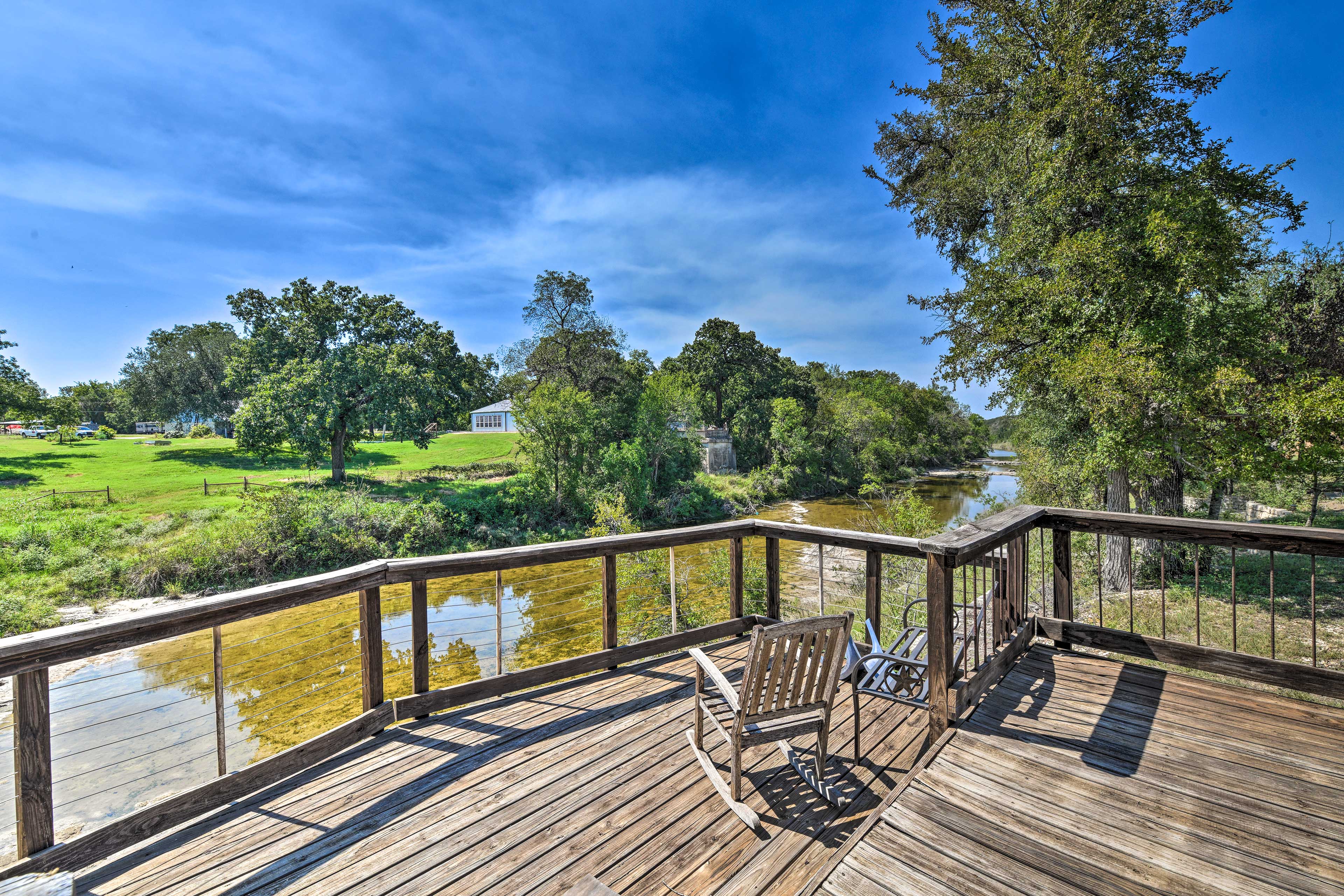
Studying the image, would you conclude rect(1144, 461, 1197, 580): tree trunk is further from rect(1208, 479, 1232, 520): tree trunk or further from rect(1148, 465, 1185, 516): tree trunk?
rect(1208, 479, 1232, 520): tree trunk

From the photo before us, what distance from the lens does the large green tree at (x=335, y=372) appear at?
22.2 m

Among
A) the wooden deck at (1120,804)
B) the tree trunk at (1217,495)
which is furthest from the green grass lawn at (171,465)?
the wooden deck at (1120,804)

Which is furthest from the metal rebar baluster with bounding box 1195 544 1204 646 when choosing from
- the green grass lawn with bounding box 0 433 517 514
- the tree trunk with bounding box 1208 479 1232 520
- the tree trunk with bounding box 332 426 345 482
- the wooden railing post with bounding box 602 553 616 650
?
the tree trunk with bounding box 332 426 345 482

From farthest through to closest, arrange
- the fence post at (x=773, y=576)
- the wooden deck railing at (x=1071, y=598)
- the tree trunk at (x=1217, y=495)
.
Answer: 1. the tree trunk at (x=1217, y=495)
2. the fence post at (x=773, y=576)
3. the wooden deck railing at (x=1071, y=598)

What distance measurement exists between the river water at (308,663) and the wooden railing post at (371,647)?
62.2 inches

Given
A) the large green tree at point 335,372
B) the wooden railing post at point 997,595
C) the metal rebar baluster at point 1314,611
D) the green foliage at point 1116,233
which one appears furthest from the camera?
the large green tree at point 335,372

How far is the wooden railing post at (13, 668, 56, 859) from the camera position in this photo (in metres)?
1.79

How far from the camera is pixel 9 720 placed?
9.24 meters

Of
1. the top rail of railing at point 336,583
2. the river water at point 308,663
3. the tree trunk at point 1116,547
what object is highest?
the top rail of railing at point 336,583

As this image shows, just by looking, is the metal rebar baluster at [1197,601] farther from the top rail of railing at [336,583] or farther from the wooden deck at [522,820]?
the wooden deck at [522,820]

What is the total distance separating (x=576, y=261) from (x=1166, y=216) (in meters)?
28.2

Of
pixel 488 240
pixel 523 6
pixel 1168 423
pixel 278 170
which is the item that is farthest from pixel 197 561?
pixel 1168 423

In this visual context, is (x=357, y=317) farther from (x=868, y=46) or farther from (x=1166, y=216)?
(x=1166, y=216)

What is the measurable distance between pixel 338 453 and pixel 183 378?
87.1ft
